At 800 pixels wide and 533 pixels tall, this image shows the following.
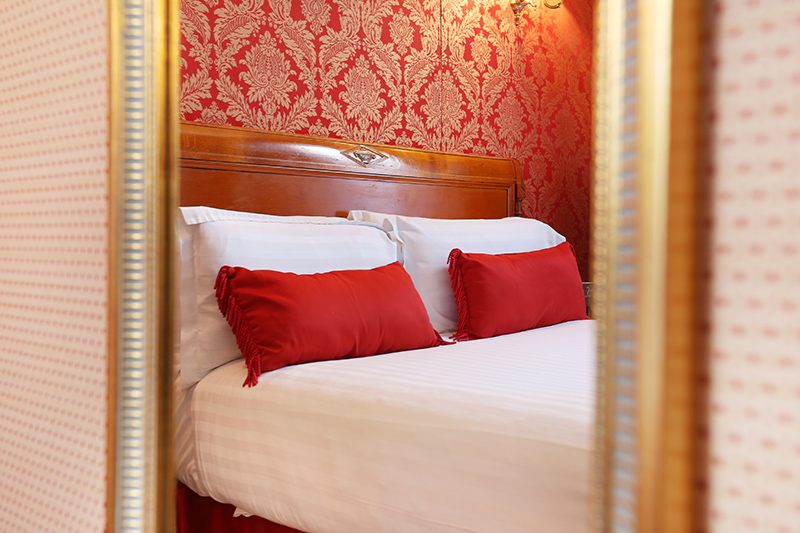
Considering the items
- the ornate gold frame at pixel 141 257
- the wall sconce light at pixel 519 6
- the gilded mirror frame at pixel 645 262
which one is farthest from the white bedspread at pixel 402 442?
the wall sconce light at pixel 519 6

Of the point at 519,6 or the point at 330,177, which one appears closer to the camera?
the point at 330,177

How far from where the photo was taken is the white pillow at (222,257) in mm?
1808

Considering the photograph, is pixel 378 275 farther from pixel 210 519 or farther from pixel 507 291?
pixel 210 519

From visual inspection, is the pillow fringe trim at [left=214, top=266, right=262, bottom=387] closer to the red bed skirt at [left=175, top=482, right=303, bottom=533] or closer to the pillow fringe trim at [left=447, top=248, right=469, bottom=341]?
the red bed skirt at [left=175, top=482, right=303, bottom=533]

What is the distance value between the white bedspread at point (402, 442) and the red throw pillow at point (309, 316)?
0.06 metres

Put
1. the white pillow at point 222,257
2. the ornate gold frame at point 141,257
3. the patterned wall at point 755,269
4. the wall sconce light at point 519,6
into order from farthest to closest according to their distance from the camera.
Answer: the wall sconce light at point 519,6 < the white pillow at point 222,257 < the ornate gold frame at point 141,257 < the patterned wall at point 755,269

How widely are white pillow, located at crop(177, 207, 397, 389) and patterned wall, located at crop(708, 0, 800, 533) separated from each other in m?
1.54

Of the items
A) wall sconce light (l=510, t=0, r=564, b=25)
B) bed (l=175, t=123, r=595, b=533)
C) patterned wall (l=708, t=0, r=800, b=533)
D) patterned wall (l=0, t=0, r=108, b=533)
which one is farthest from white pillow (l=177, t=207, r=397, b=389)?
wall sconce light (l=510, t=0, r=564, b=25)

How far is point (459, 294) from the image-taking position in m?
2.37

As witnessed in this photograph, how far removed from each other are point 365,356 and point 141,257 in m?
0.97

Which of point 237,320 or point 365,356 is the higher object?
point 237,320

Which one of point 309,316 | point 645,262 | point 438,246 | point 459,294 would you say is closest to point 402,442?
point 309,316

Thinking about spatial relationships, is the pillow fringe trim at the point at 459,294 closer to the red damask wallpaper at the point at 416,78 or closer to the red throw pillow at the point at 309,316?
the red throw pillow at the point at 309,316

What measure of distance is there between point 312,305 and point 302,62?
4.32 feet
